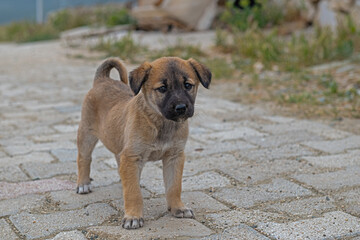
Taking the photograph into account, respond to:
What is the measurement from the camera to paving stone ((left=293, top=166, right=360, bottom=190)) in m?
3.93

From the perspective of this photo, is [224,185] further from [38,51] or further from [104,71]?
[38,51]

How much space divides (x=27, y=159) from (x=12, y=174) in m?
0.44

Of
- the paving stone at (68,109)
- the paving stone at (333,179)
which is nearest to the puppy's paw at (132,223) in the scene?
the paving stone at (333,179)

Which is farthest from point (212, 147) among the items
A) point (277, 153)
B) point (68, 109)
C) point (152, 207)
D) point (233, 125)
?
point (68, 109)

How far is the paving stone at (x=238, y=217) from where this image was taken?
3.25m

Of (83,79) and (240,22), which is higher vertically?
(240,22)

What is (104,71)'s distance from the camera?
4227mm

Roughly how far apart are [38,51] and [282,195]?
10.5 metres

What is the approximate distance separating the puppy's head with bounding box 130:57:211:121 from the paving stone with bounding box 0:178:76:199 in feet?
3.73

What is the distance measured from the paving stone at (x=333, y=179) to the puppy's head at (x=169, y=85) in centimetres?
126

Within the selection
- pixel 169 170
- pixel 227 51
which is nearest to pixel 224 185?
pixel 169 170

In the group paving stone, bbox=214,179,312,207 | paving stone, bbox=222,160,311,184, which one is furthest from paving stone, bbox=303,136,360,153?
paving stone, bbox=214,179,312,207

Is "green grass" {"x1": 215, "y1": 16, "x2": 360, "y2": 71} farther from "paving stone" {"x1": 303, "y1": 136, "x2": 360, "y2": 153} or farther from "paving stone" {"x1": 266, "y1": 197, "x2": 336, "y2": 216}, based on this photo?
"paving stone" {"x1": 266, "y1": 197, "x2": 336, "y2": 216}

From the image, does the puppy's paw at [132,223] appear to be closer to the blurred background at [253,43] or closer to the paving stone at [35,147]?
the paving stone at [35,147]
